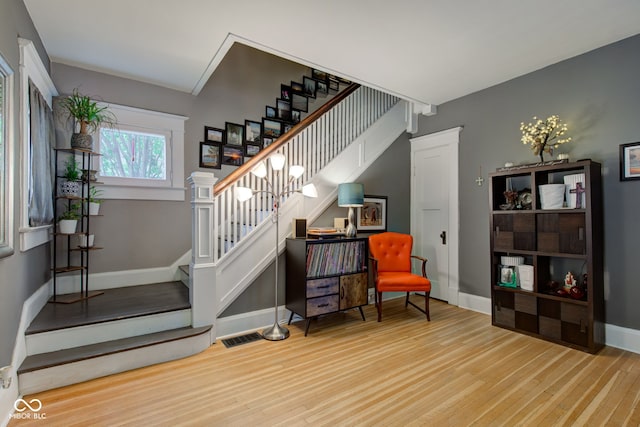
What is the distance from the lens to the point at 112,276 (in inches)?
139

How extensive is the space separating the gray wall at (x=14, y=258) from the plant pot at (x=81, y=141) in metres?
0.77

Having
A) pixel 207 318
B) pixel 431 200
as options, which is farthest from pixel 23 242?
pixel 431 200

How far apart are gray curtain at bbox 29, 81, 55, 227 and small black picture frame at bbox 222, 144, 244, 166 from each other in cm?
181

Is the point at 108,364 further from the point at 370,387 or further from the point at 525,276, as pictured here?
the point at 525,276

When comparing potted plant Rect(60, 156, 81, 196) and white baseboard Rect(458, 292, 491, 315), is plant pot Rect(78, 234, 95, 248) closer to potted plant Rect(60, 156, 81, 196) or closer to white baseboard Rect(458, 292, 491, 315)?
potted plant Rect(60, 156, 81, 196)

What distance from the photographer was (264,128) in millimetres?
4484

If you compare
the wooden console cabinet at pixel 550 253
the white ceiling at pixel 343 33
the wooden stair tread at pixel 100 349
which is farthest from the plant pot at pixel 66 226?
the wooden console cabinet at pixel 550 253

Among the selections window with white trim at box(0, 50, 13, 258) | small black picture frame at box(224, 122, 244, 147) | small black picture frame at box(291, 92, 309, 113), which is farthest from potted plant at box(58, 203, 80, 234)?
small black picture frame at box(291, 92, 309, 113)

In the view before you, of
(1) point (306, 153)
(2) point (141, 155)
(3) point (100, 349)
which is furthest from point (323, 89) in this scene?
(3) point (100, 349)

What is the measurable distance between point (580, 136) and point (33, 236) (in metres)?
5.21

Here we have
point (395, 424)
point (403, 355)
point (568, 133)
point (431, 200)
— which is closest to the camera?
point (395, 424)

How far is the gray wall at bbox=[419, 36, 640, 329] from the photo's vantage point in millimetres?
2836

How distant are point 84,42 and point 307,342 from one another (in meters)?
3.62

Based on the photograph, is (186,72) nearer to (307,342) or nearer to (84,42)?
(84,42)
